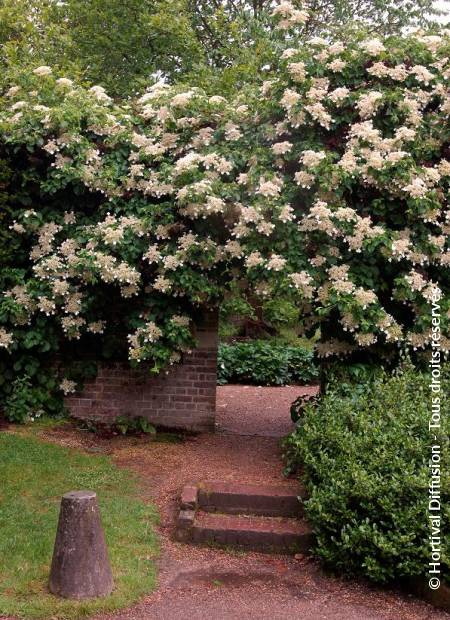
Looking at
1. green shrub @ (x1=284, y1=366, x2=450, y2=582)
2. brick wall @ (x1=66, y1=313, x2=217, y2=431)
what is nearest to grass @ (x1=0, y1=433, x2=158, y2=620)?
brick wall @ (x1=66, y1=313, x2=217, y2=431)

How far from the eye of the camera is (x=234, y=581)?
4543 mm

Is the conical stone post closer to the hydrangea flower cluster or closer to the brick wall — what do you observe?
the hydrangea flower cluster

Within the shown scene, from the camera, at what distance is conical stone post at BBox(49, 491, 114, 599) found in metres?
4.02

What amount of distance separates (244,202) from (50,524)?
3.54 metres

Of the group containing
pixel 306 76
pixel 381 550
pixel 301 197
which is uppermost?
pixel 306 76

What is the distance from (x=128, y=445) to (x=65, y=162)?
3064 millimetres

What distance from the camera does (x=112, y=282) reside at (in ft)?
23.9

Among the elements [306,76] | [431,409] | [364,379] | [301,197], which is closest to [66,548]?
[431,409]

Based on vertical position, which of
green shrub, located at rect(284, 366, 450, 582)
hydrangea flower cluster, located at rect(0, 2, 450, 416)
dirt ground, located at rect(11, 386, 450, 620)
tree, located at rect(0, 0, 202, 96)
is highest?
tree, located at rect(0, 0, 202, 96)

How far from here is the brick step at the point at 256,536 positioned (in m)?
5.00

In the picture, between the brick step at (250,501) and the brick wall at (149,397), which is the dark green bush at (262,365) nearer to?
the brick wall at (149,397)

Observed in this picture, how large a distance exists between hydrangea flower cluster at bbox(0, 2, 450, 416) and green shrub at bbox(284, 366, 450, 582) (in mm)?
1268

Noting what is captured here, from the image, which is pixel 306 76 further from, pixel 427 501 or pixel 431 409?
pixel 427 501

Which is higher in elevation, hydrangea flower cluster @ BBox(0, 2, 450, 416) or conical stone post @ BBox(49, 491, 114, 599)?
hydrangea flower cluster @ BBox(0, 2, 450, 416)
